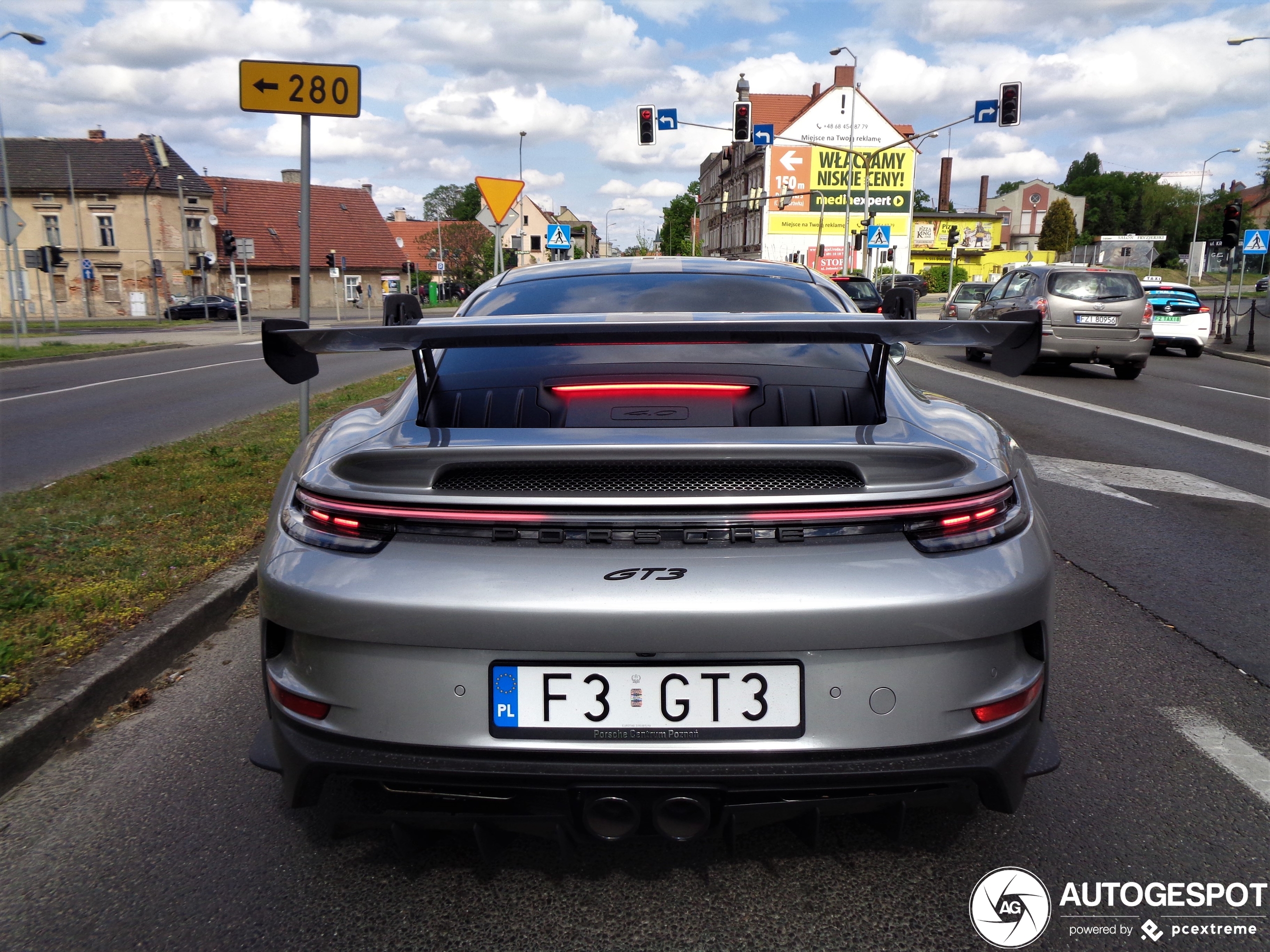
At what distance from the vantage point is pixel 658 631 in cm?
188

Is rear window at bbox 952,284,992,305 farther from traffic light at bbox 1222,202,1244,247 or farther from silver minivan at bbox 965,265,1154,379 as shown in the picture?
silver minivan at bbox 965,265,1154,379

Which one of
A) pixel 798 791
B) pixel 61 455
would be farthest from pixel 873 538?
pixel 61 455

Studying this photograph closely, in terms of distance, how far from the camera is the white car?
72.8 ft

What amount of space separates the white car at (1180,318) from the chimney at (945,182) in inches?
3543

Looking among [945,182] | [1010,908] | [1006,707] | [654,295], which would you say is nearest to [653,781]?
[1006,707]

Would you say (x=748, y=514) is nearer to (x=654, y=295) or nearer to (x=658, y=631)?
(x=658, y=631)

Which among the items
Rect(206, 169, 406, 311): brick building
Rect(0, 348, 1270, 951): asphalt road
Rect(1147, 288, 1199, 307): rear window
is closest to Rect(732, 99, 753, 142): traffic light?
Rect(1147, 288, 1199, 307): rear window

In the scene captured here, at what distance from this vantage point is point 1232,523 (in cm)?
620

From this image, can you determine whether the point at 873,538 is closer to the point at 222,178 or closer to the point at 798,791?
the point at 798,791

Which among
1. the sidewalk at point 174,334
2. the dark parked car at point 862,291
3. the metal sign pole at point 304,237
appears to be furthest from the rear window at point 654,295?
the sidewalk at point 174,334

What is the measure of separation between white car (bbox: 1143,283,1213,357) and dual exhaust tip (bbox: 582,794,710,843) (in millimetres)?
23502

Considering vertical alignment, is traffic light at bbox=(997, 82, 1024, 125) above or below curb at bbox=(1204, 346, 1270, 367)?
above

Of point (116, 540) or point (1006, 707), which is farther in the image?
point (116, 540)

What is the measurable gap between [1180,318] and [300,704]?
79.7ft
